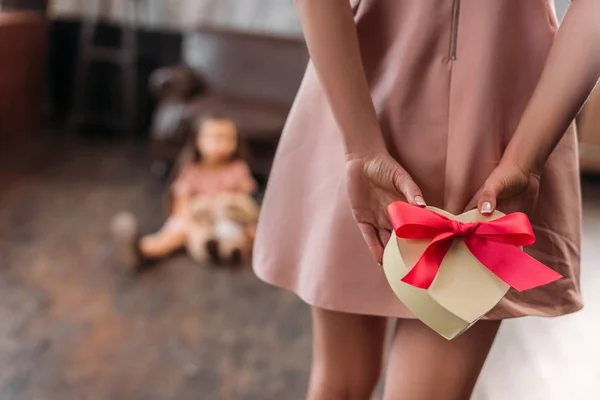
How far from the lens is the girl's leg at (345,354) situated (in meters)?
0.84

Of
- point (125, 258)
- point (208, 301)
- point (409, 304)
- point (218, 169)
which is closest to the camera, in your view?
point (409, 304)

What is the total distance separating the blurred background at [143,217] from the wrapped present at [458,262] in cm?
109

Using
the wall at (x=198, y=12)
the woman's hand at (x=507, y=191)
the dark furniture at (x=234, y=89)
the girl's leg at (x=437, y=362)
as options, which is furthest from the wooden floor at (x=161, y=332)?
the wall at (x=198, y=12)

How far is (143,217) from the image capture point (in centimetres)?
270

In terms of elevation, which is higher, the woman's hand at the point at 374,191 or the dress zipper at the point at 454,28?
the dress zipper at the point at 454,28

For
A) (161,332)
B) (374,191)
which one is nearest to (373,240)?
(374,191)

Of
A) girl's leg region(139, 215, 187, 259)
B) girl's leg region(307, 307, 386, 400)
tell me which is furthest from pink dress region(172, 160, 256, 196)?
girl's leg region(307, 307, 386, 400)

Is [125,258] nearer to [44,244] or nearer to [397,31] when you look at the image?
[44,244]

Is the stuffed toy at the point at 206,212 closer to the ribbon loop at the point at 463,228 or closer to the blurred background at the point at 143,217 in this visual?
the blurred background at the point at 143,217

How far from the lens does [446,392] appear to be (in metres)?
0.74

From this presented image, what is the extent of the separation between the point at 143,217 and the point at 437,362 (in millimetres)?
2122

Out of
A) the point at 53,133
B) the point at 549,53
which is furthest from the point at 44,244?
the point at 549,53

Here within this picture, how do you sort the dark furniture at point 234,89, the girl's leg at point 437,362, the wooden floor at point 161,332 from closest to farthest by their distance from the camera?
the girl's leg at point 437,362, the wooden floor at point 161,332, the dark furniture at point 234,89

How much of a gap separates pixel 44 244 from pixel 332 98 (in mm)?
1920
